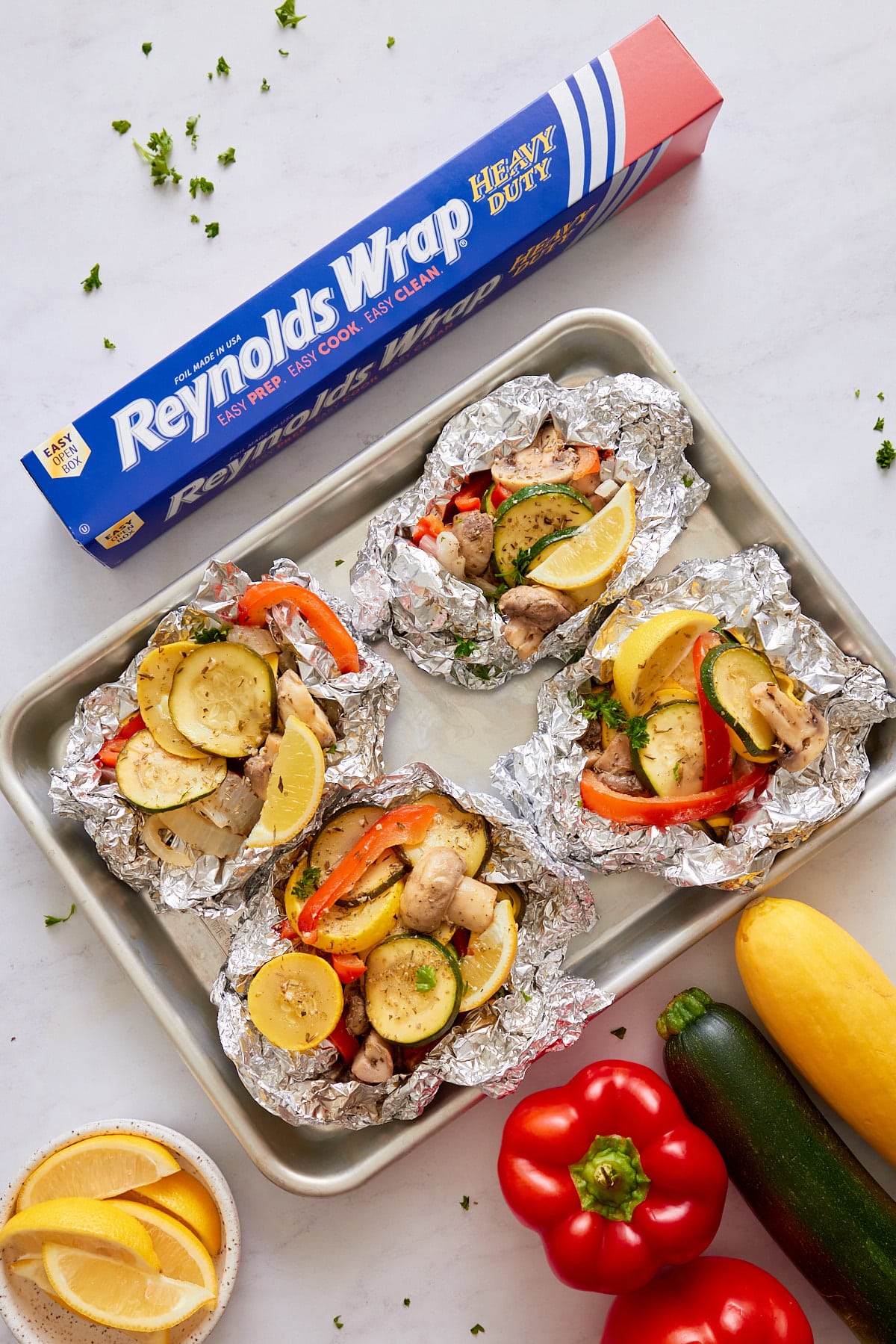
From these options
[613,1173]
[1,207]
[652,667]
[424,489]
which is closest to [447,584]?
[424,489]

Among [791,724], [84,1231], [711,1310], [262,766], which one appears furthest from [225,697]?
[711,1310]

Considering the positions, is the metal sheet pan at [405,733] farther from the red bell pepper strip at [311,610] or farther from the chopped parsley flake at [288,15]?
the chopped parsley flake at [288,15]

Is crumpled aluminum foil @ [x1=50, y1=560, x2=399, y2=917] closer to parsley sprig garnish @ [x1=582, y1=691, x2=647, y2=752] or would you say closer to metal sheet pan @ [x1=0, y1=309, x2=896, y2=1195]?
metal sheet pan @ [x1=0, y1=309, x2=896, y2=1195]

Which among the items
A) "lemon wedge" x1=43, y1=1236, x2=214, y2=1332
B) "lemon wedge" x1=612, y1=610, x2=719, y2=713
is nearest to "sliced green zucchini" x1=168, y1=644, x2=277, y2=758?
"lemon wedge" x1=612, y1=610, x2=719, y2=713

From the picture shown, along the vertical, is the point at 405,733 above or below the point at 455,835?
above

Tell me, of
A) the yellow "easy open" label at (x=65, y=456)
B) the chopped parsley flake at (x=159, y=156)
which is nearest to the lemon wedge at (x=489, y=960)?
the yellow "easy open" label at (x=65, y=456)

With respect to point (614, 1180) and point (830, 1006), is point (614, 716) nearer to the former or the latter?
point (830, 1006)

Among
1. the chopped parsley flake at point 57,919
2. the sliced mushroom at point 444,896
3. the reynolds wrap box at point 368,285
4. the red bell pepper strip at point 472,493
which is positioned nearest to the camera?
the sliced mushroom at point 444,896
